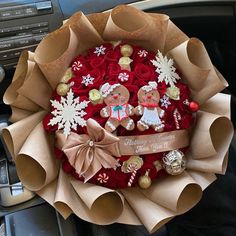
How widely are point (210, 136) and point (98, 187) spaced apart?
201 millimetres

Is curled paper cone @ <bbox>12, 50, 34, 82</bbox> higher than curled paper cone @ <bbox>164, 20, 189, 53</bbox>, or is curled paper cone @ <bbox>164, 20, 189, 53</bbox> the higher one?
curled paper cone @ <bbox>12, 50, 34, 82</bbox>

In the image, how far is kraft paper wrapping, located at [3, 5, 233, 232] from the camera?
0.74m

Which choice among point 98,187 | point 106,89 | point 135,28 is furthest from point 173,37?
point 98,187

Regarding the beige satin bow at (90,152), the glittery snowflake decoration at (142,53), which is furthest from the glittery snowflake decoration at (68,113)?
the glittery snowflake decoration at (142,53)

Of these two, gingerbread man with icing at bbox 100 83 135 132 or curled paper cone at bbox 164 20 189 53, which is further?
curled paper cone at bbox 164 20 189 53

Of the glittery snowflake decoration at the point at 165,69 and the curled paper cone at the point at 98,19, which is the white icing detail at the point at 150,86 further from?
the curled paper cone at the point at 98,19

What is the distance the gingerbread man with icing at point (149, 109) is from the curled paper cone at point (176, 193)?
92mm

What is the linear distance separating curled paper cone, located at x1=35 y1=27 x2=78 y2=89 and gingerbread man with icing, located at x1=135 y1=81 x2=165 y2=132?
0.14 m

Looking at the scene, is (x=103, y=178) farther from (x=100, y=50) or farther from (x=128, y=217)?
(x=100, y=50)

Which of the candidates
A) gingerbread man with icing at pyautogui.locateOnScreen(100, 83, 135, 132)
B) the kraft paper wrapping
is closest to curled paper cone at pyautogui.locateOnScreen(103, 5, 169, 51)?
the kraft paper wrapping

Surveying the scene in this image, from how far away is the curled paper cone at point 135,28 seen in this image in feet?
2.53

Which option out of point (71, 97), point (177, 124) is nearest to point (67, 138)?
point (71, 97)

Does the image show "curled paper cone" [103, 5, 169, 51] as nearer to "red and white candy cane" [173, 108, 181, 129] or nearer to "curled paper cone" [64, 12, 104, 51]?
"curled paper cone" [64, 12, 104, 51]

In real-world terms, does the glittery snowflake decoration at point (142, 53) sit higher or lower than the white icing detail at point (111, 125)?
higher
